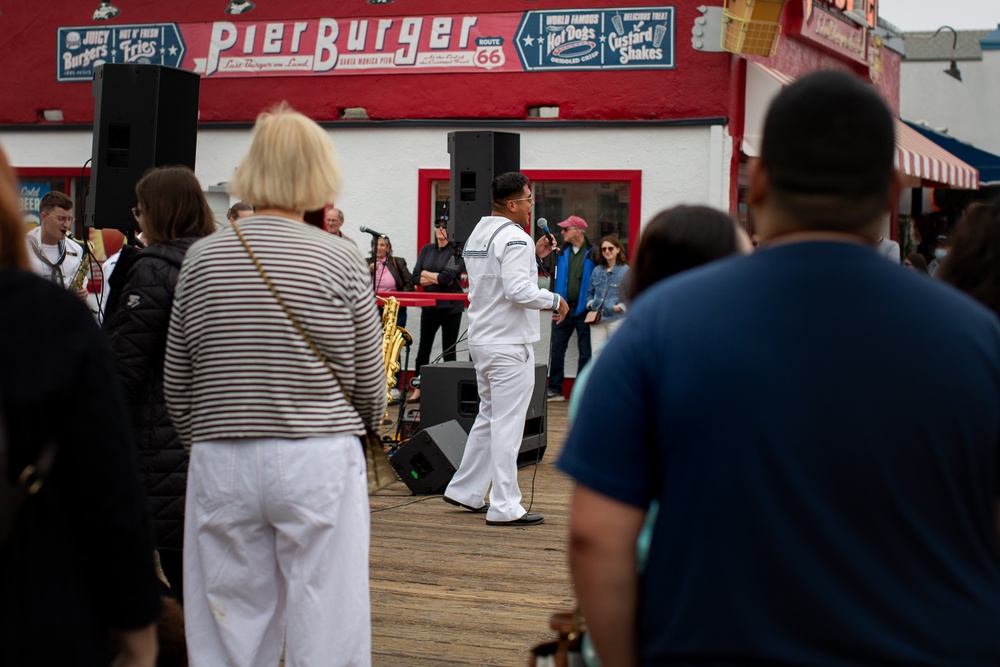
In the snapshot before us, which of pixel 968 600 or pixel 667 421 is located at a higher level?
pixel 667 421

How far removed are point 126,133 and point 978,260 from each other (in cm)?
618

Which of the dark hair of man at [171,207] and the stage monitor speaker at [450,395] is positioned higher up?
the dark hair of man at [171,207]

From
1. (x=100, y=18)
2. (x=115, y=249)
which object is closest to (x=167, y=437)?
(x=115, y=249)

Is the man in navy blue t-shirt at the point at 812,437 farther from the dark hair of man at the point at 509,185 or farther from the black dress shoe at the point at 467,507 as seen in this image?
the black dress shoe at the point at 467,507

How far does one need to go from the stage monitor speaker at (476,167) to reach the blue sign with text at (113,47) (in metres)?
6.83

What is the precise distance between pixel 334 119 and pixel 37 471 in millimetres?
13492

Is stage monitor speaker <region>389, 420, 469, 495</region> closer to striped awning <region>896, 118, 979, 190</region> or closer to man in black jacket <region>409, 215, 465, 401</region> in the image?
man in black jacket <region>409, 215, 465, 401</region>

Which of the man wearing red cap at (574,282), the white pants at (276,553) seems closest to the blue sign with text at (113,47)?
the man wearing red cap at (574,282)

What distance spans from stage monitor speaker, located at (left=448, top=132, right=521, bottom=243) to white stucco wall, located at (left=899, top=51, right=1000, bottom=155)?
769 inches

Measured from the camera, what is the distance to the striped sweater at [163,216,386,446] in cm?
329

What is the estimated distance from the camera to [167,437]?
4039mm

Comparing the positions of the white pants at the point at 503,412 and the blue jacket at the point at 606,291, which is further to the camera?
the blue jacket at the point at 606,291

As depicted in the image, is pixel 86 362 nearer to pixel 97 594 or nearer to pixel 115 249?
pixel 97 594

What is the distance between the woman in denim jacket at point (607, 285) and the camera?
43.2ft
